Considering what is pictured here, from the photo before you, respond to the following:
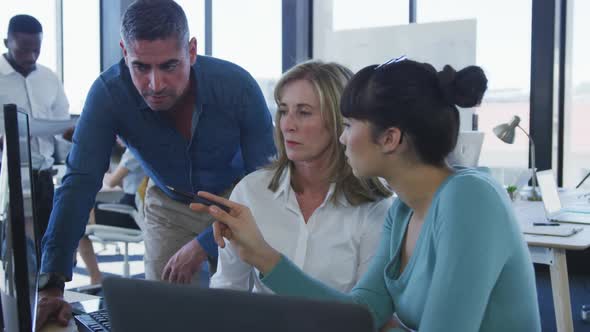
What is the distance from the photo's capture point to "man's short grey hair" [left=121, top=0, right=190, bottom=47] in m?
1.64

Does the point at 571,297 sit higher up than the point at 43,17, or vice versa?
the point at 43,17

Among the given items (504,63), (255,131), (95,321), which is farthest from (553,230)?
(504,63)

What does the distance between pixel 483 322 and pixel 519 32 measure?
417 centimetres

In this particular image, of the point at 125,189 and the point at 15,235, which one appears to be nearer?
the point at 15,235

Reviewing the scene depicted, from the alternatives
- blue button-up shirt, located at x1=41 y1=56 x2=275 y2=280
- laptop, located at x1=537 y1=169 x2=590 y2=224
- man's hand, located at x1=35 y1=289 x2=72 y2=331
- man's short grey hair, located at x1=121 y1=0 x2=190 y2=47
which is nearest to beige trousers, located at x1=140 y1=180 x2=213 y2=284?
blue button-up shirt, located at x1=41 y1=56 x2=275 y2=280

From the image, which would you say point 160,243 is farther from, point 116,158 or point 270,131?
point 116,158

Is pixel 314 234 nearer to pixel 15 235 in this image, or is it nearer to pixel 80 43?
pixel 15 235

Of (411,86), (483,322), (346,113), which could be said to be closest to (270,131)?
(346,113)

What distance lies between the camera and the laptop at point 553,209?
2.85m

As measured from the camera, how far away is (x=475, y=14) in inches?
194

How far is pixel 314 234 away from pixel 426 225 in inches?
18.2

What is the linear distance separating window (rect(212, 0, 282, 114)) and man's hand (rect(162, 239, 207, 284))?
147 inches

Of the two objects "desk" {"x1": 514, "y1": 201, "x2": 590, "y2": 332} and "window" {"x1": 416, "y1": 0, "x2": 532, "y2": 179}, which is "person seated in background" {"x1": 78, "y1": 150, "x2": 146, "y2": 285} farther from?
"window" {"x1": 416, "y1": 0, "x2": 532, "y2": 179}

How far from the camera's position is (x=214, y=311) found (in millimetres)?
627
